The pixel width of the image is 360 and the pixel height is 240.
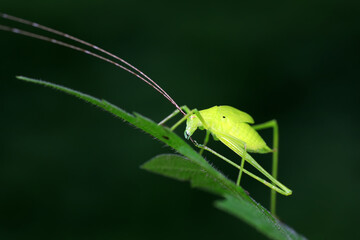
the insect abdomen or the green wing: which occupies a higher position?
the green wing

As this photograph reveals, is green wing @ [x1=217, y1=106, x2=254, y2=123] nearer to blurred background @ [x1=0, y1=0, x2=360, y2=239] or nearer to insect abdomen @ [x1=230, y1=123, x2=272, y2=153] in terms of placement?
insect abdomen @ [x1=230, y1=123, x2=272, y2=153]

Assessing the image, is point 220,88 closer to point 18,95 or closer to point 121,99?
point 121,99

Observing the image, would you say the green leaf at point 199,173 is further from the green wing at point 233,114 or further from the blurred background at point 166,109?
the blurred background at point 166,109

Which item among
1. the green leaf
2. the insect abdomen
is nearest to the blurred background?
the insect abdomen

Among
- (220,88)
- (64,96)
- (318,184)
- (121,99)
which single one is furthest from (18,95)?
(318,184)

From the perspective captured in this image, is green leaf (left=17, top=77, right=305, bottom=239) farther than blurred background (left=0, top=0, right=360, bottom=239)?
No

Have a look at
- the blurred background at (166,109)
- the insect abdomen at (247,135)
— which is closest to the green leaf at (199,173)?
the insect abdomen at (247,135)
